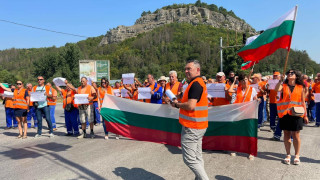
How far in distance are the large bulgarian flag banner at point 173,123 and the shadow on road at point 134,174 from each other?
1833mm

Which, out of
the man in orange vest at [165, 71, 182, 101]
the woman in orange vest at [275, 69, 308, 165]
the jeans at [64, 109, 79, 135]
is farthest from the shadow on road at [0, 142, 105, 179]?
the woman in orange vest at [275, 69, 308, 165]

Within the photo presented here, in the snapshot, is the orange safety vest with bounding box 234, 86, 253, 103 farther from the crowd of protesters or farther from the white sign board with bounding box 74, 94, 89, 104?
the white sign board with bounding box 74, 94, 89, 104

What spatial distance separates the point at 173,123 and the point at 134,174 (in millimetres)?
2101

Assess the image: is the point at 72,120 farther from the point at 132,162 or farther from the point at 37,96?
the point at 132,162

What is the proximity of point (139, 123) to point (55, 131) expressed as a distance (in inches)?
174

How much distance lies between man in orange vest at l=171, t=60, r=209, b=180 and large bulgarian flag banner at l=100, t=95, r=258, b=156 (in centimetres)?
220

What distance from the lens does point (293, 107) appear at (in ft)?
16.8

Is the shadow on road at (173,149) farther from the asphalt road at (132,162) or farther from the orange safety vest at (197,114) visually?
the orange safety vest at (197,114)

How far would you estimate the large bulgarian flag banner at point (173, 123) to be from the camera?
18.4ft

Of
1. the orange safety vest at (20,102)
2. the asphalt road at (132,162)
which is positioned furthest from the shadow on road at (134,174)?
the orange safety vest at (20,102)

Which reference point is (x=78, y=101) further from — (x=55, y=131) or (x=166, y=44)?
(x=166, y=44)

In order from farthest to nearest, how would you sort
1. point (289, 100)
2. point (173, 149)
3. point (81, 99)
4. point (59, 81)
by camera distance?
1. point (59, 81)
2. point (81, 99)
3. point (173, 149)
4. point (289, 100)

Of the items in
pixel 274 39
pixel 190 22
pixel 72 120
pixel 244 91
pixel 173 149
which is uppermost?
pixel 190 22

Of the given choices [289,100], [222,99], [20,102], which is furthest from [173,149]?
[20,102]
